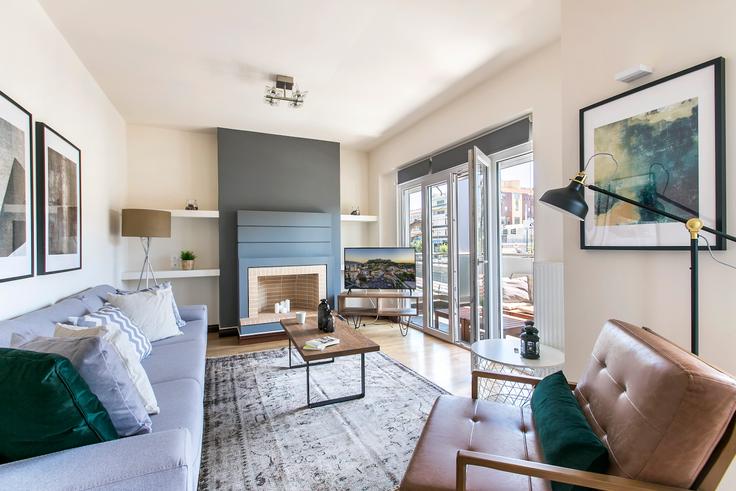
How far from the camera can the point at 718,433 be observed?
861mm

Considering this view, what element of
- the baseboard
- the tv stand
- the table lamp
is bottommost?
the baseboard

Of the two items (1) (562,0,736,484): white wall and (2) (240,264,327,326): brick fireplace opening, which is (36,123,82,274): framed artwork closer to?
(2) (240,264,327,326): brick fireplace opening

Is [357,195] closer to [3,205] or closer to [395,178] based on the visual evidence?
[395,178]

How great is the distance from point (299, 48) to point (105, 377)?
258 centimetres

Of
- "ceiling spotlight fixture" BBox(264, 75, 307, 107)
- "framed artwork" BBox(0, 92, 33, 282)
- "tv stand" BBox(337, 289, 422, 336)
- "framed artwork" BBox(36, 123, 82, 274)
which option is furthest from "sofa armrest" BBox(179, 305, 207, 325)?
"ceiling spotlight fixture" BBox(264, 75, 307, 107)

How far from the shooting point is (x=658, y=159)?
5.09 ft

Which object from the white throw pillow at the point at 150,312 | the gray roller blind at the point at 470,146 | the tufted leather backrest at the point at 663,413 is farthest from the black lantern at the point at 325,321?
the gray roller blind at the point at 470,146

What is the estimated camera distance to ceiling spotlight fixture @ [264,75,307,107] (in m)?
3.21

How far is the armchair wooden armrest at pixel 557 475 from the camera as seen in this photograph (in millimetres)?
911

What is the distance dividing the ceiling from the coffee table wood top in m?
2.33

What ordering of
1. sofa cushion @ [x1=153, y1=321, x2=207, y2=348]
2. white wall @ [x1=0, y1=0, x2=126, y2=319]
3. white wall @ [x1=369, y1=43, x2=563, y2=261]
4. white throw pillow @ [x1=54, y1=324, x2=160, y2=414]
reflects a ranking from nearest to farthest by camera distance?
white throw pillow @ [x1=54, y1=324, x2=160, y2=414] → white wall @ [x1=0, y1=0, x2=126, y2=319] → sofa cushion @ [x1=153, y1=321, x2=207, y2=348] → white wall @ [x1=369, y1=43, x2=563, y2=261]

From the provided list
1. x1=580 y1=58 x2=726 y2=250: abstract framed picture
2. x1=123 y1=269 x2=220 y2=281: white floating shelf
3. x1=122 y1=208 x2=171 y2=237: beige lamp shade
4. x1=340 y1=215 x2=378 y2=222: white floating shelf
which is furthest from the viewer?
x1=340 y1=215 x2=378 y2=222: white floating shelf

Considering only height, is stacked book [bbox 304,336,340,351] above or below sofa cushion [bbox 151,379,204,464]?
above

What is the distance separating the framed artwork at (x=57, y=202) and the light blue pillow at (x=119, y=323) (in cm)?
42
